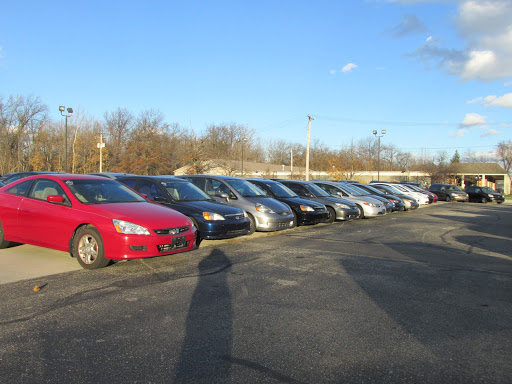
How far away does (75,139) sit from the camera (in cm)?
5094

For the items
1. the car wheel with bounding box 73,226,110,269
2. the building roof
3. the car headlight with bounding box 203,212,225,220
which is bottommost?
the car wheel with bounding box 73,226,110,269

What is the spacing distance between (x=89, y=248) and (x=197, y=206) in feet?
9.63

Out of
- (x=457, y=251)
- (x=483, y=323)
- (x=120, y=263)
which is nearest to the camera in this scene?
(x=483, y=323)

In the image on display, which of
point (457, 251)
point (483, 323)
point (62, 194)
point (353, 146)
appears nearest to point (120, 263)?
point (62, 194)

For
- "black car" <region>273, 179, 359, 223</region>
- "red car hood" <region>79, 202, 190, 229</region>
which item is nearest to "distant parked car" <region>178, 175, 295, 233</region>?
"red car hood" <region>79, 202, 190, 229</region>

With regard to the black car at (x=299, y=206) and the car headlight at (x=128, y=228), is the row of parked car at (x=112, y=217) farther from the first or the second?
the black car at (x=299, y=206)

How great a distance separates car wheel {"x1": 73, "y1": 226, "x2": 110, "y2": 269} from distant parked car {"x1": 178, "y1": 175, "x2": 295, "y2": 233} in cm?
435

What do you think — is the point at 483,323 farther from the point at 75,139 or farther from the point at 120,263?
the point at 75,139

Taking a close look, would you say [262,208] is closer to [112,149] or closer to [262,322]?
[262,322]

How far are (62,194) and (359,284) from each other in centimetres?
524

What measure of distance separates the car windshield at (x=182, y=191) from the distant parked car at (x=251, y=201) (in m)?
0.73

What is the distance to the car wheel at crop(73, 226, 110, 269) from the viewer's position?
5934 millimetres

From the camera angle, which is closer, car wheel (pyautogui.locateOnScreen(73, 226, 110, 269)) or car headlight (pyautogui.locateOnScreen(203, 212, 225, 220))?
car wheel (pyautogui.locateOnScreen(73, 226, 110, 269))

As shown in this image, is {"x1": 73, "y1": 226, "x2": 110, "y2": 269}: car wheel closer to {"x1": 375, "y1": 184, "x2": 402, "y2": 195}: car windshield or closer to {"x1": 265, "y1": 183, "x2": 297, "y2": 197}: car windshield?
{"x1": 265, "y1": 183, "x2": 297, "y2": 197}: car windshield
